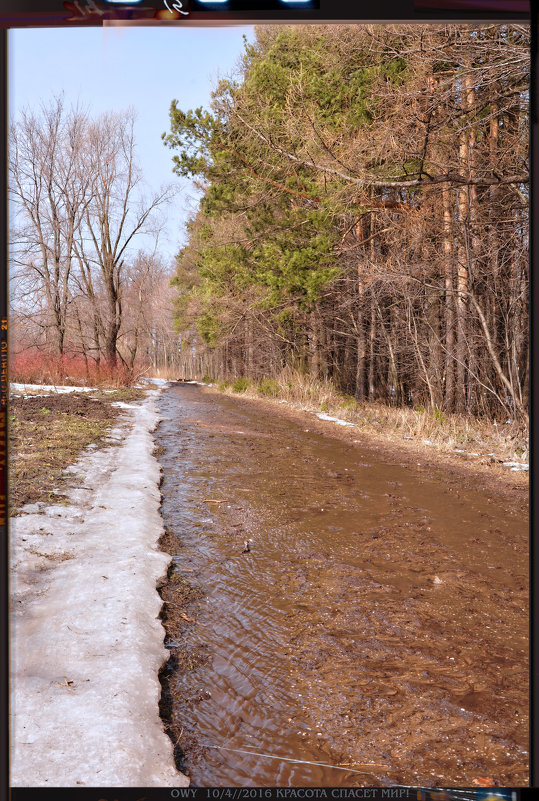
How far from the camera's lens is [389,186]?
6723 mm

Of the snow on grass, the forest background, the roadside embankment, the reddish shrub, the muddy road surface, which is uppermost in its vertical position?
the forest background

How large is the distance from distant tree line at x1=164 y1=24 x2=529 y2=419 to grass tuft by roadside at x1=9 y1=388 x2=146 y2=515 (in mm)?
4476

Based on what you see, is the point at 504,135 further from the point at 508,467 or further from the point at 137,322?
the point at 137,322

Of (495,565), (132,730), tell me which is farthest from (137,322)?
(132,730)

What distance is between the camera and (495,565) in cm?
321

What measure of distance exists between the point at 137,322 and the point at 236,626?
50.7 feet

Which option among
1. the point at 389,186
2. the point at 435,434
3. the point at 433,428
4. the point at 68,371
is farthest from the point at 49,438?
the point at 68,371

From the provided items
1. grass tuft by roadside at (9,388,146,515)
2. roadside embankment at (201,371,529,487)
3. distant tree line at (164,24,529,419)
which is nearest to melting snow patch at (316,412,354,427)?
roadside embankment at (201,371,529,487)

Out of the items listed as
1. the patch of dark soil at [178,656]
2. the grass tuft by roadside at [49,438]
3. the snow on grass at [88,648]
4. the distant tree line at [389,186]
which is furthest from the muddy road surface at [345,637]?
the distant tree line at [389,186]

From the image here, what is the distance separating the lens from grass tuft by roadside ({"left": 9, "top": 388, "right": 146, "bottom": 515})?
3.78 m

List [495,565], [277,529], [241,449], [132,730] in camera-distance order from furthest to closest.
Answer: [241,449] < [277,529] < [495,565] < [132,730]

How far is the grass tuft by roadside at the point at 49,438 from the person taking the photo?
12.4 ft

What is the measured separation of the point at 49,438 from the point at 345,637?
4487 millimetres

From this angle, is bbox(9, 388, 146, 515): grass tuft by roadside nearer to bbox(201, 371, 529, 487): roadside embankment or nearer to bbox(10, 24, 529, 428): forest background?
bbox(10, 24, 529, 428): forest background
